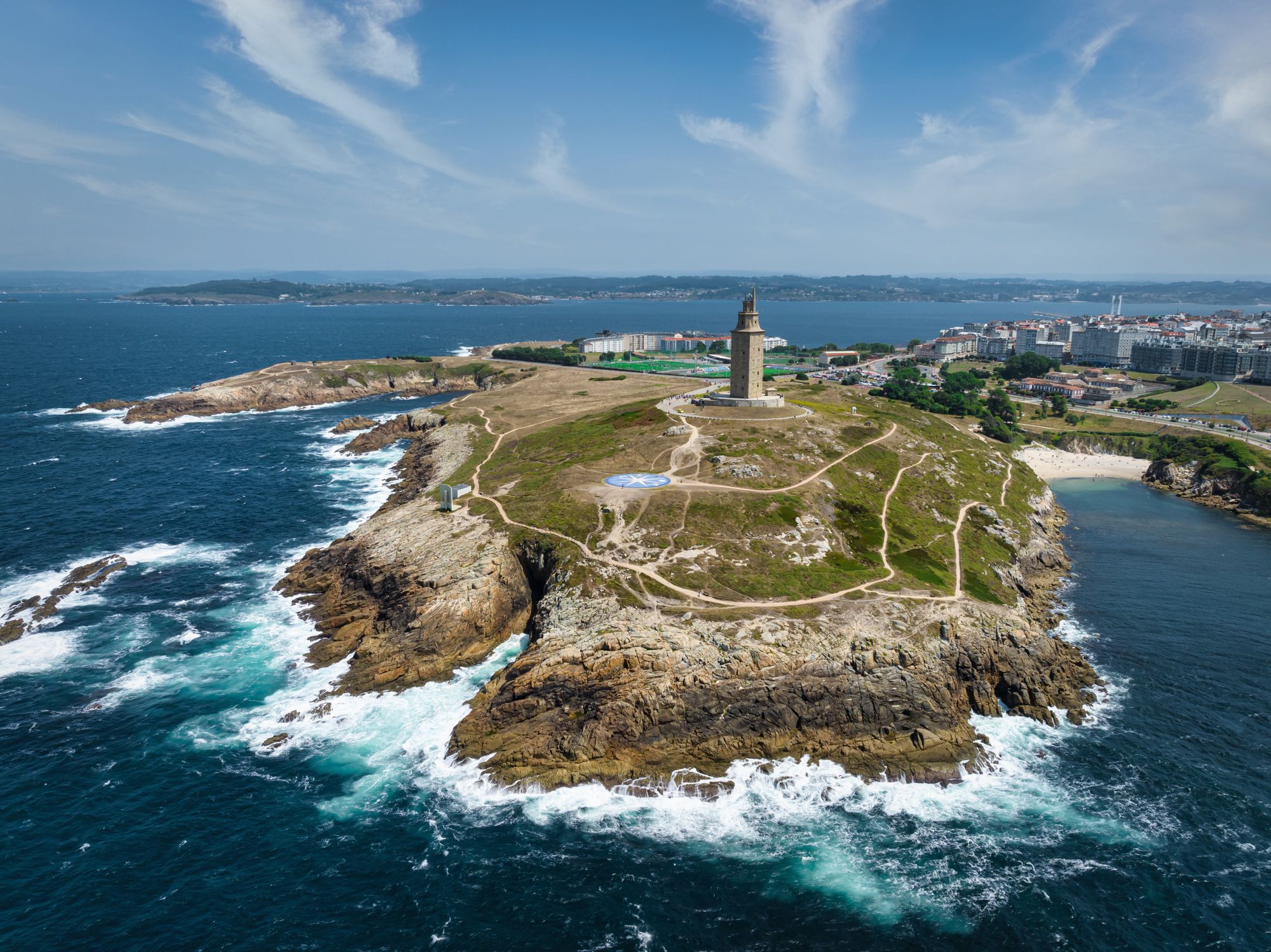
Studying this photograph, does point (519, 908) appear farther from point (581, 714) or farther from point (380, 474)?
point (380, 474)

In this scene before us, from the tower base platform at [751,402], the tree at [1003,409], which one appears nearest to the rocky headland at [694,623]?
the tower base platform at [751,402]

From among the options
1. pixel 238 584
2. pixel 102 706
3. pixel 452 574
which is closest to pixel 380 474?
pixel 238 584

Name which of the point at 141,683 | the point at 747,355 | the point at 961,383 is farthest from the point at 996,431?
the point at 141,683

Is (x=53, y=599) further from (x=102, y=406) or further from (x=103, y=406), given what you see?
(x=102, y=406)

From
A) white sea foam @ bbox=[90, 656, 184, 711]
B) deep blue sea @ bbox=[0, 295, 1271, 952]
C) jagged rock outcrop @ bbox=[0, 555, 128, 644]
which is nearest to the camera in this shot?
deep blue sea @ bbox=[0, 295, 1271, 952]

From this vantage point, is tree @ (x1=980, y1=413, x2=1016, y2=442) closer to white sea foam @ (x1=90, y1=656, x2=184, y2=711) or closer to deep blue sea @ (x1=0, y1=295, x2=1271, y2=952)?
deep blue sea @ (x1=0, y1=295, x2=1271, y2=952)

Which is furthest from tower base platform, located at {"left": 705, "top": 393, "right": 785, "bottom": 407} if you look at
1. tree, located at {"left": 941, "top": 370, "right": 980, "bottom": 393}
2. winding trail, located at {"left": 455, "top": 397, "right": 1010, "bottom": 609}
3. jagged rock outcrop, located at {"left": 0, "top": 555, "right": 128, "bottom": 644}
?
tree, located at {"left": 941, "top": 370, "right": 980, "bottom": 393}
